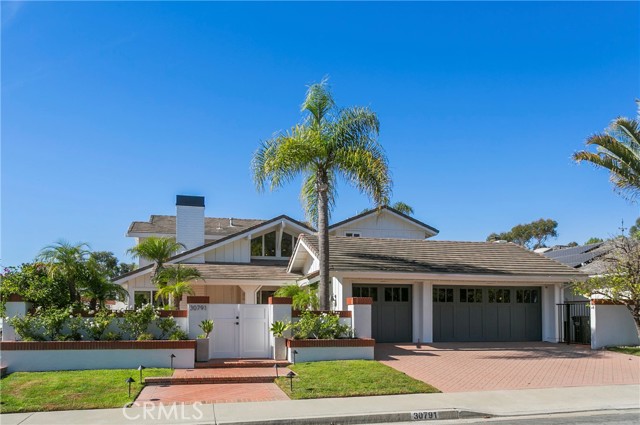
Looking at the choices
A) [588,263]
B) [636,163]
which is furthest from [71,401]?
[588,263]

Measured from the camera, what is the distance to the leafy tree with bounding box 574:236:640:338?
61.2ft

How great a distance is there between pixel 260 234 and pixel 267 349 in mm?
11872

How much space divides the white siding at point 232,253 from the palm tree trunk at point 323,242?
30.5 ft

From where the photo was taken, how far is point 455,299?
850 inches

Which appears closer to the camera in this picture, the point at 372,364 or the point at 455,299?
the point at 372,364

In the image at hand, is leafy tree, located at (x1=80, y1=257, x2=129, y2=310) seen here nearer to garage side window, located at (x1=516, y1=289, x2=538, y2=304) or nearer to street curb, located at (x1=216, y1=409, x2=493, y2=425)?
street curb, located at (x1=216, y1=409, x2=493, y2=425)

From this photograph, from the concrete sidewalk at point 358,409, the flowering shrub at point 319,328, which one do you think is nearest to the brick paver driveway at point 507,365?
the concrete sidewalk at point 358,409

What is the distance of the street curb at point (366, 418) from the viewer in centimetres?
1002

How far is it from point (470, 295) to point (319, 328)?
7.67 m

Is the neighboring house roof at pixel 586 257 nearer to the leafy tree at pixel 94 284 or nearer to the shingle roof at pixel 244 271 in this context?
the shingle roof at pixel 244 271

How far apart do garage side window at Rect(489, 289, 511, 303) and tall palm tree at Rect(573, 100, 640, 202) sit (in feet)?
17.8

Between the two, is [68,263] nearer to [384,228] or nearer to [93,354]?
[93,354]

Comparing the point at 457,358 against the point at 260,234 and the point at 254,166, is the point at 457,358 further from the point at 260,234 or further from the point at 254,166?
the point at 260,234

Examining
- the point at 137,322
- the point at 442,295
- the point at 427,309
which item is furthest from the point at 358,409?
the point at 442,295
